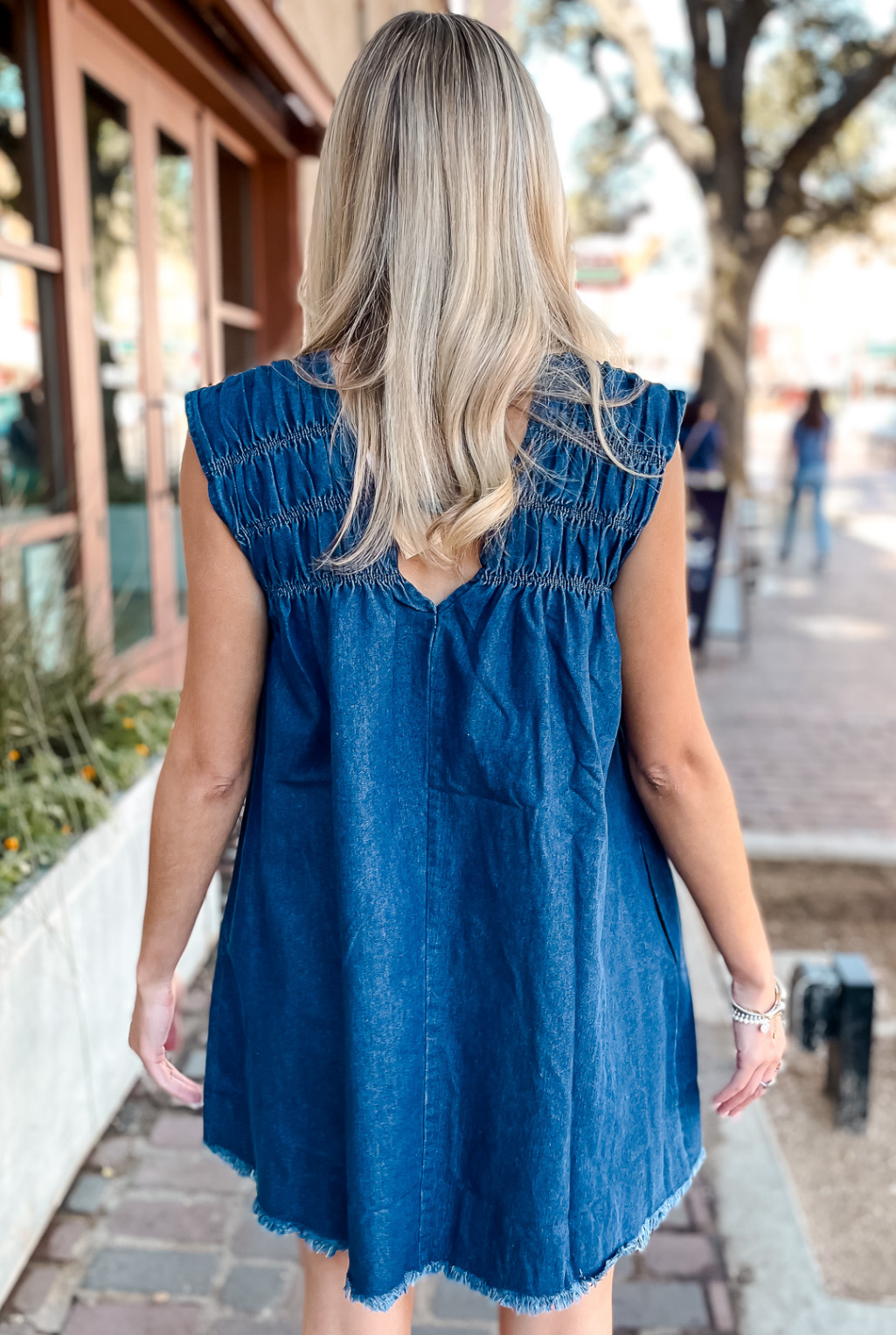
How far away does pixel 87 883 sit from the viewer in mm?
2689

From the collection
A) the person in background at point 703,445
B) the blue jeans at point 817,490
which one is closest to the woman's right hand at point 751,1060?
the person in background at point 703,445

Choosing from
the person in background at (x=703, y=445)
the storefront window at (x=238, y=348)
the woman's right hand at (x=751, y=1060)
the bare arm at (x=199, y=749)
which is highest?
the storefront window at (x=238, y=348)

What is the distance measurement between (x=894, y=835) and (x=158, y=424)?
151 inches

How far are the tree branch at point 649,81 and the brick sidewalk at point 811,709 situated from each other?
5.92 metres

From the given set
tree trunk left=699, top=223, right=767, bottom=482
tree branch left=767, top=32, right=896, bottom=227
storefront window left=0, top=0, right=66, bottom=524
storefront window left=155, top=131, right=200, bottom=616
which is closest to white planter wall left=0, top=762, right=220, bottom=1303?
storefront window left=0, top=0, right=66, bottom=524

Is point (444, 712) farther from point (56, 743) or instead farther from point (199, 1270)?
point (56, 743)

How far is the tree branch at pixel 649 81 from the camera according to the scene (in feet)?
44.7

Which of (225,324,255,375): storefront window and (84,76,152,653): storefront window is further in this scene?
(225,324,255,375): storefront window

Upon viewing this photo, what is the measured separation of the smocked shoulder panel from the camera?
49.4 inches

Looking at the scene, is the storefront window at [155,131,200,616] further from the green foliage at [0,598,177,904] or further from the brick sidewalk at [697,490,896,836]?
the brick sidewalk at [697,490,896,836]

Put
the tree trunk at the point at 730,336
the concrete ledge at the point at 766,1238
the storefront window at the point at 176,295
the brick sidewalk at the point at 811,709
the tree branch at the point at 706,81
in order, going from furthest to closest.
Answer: the tree trunk at the point at 730,336 < the tree branch at the point at 706,81 < the brick sidewalk at the point at 811,709 < the storefront window at the point at 176,295 < the concrete ledge at the point at 766,1238

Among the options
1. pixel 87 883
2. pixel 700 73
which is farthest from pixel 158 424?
pixel 700 73

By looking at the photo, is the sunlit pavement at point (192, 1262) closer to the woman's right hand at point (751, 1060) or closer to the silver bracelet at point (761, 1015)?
the woman's right hand at point (751, 1060)

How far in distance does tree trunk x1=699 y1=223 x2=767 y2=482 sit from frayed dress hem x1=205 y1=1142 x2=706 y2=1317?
14.1m
